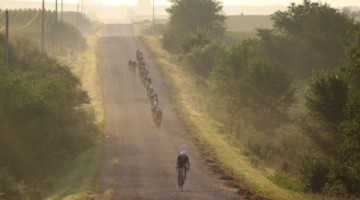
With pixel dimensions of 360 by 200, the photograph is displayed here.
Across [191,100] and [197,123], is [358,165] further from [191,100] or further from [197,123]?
[191,100]

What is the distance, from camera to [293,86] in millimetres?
66062

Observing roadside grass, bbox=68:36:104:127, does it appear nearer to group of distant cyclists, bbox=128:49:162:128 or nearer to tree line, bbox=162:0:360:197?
group of distant cyclists, bbox=128:49:162:128

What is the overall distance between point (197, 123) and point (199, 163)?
45.6 feet

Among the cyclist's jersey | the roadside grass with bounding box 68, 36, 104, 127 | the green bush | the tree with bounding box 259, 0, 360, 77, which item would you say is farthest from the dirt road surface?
the tree with bounding box 259, 0, 360, 77

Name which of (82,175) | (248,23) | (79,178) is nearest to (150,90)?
(82,175)

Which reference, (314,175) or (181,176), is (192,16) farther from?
(181,176)

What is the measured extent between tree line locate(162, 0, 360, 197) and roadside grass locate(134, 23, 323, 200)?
1684 millimetres

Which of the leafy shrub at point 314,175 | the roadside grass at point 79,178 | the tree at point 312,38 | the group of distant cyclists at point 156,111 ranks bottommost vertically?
the roadside grass at point 79,178

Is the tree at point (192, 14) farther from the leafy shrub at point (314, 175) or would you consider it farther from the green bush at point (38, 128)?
the leafy shrub at point (314, 175)

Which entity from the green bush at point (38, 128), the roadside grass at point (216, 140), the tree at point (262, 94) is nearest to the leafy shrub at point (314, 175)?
the roadside grass at point (216, 140)

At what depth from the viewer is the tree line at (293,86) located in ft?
97.4

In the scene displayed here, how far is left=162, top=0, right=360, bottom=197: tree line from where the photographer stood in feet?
97.4

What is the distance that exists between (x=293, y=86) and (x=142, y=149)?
107 ft

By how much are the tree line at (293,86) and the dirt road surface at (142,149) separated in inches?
201
